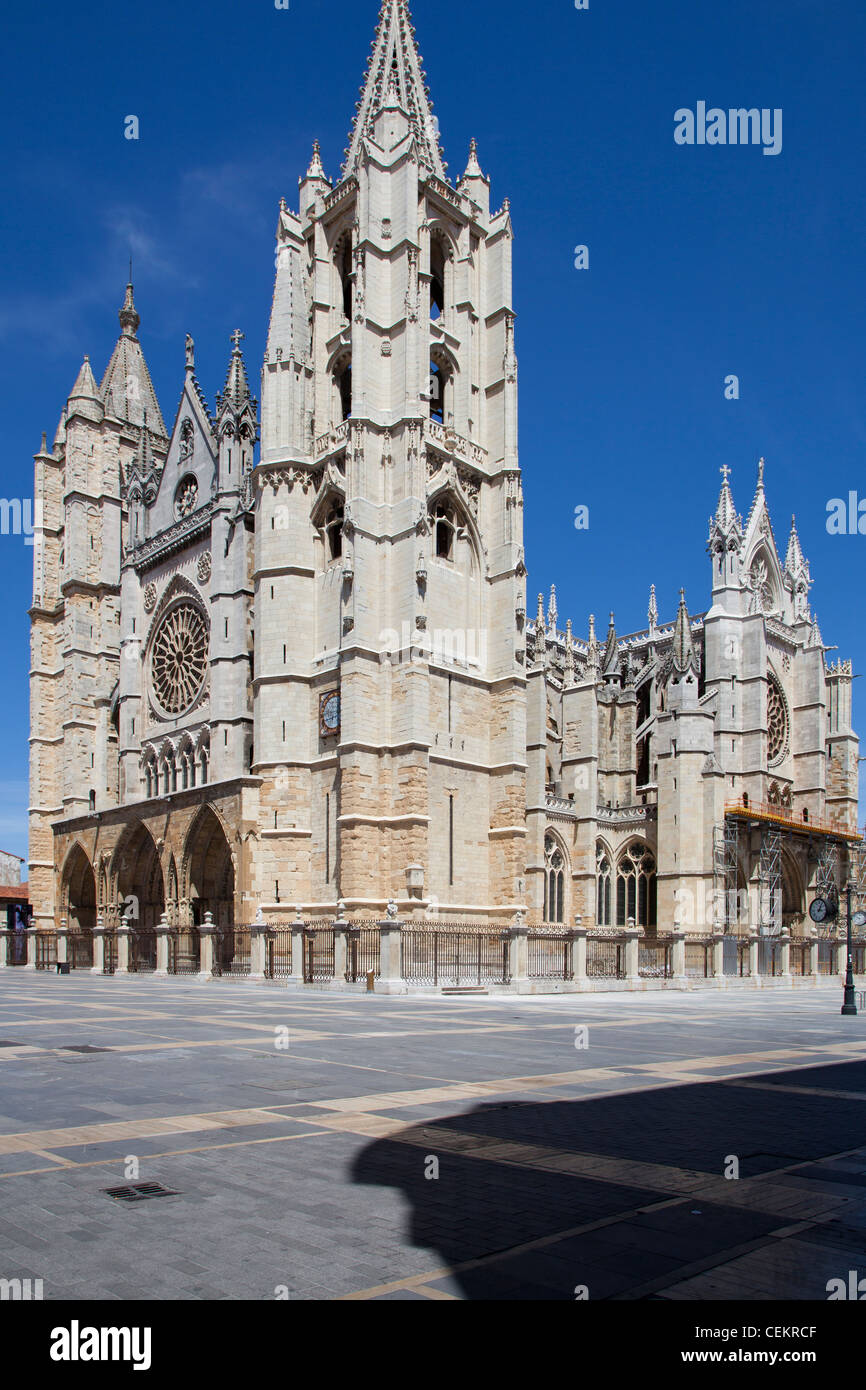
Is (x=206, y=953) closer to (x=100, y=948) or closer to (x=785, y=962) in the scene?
(x=100, y=948)

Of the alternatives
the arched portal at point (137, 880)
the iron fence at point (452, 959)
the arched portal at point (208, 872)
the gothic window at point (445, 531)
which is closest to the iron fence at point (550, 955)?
the iron fence at point (452, 959)

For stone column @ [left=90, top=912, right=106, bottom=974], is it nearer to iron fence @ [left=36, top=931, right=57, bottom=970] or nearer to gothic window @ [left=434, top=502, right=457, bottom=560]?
iron fence @ [left=36, top=931, right=57, bottom=970]

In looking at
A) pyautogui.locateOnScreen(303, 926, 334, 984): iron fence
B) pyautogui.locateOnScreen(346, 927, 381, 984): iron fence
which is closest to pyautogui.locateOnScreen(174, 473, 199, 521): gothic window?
pyautogui.locateOnScreen(303, 926, 334, 984): iron fence

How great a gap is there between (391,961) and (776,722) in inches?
1266

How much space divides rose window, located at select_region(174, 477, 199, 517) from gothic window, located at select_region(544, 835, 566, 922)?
19.2m

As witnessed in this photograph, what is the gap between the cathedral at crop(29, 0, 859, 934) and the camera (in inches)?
1355

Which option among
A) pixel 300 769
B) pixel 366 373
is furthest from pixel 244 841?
pixel 366 373

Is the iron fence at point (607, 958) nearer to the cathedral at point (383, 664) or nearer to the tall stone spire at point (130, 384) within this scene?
the cathedral at point (383, 664)

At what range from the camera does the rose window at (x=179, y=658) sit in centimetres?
4203

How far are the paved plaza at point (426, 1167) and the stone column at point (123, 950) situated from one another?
21.1m

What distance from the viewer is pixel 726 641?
1884 inches

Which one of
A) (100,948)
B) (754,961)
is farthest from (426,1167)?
(100,948)
